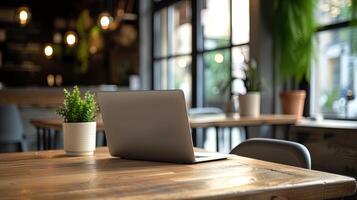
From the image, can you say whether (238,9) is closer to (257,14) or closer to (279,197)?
(257,14)

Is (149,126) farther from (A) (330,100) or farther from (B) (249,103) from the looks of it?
(A) (330,100)

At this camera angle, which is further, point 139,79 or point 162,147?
point 139,79

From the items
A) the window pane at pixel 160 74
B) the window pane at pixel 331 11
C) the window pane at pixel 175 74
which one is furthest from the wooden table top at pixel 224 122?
the window pane at pixel 160 74

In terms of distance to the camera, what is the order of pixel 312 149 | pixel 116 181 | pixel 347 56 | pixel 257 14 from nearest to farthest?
A: pixel 116 181 < pixel 312 149 < pixel 347 56 < pixel 257 14

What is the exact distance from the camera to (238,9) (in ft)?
17.4

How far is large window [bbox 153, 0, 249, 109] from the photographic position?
17.6ft

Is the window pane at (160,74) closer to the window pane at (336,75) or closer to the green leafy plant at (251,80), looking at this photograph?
the window pane at (336,75)

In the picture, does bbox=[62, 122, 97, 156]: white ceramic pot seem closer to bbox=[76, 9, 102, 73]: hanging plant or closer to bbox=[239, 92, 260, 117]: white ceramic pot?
bbox=[239, 92, 260, 117]: white ceramic pot

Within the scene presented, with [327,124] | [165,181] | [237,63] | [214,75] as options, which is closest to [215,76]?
[214,75]

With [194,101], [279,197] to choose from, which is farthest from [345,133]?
[194,101]

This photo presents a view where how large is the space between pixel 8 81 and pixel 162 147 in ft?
27.7

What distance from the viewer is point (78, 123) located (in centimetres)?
162

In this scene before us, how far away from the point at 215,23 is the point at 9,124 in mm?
2914

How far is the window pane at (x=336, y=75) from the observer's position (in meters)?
3.89
